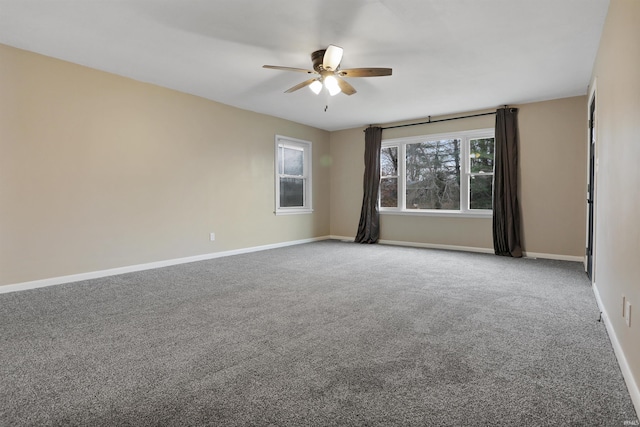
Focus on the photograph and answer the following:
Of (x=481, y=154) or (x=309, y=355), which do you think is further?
(x=481, y=154)

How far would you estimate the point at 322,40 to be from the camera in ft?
11.1

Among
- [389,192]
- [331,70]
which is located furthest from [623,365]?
[389,192]

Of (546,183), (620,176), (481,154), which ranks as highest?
(481,154)

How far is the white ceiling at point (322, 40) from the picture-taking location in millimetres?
2850

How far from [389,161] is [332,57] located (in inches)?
166

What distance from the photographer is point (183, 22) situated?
10.1ft

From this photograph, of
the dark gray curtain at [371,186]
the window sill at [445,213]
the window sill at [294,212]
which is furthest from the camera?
the dark gray curtain at [371,186]

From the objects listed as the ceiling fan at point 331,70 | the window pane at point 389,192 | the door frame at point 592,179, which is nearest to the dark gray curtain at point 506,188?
the door frame at point 592,179

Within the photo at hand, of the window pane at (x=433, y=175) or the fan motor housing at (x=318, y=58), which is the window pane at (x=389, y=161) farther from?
the fan motor housing at (x=318, y=58)

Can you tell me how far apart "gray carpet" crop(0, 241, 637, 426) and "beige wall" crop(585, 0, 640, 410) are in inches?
8.6

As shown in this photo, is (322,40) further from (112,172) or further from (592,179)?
(592,179)

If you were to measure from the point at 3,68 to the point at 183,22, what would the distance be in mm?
2063

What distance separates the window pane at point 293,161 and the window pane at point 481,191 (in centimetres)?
337

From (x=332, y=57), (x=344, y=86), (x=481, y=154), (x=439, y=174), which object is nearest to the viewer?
(x=332, y=57)
